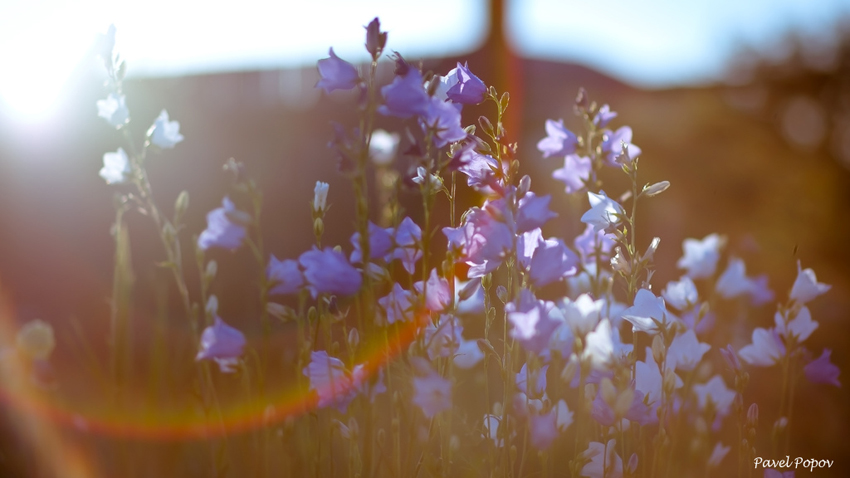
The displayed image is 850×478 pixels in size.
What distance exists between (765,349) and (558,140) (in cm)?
80

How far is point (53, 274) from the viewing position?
4.29 meters

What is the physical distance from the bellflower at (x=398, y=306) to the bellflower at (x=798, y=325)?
994 millimetres

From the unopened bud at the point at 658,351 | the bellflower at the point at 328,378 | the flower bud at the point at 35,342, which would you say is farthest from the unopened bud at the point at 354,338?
the flower bud at the point at 35,342

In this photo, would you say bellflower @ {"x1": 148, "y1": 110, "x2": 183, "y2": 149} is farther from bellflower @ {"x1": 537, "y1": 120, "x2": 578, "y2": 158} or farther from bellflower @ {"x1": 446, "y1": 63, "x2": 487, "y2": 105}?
bellflower @ {"x1": 537, "y1": 120, "x2": 578, "y2": 158}

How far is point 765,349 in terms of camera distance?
1681 mm

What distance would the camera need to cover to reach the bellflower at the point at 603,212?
1.43 meters

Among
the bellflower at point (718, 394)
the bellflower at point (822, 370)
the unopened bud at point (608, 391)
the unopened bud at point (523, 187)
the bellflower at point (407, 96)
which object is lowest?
the bellflower at point (718, 394)

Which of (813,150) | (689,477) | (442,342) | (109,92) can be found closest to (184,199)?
(109,92)

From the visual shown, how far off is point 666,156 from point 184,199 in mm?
4043

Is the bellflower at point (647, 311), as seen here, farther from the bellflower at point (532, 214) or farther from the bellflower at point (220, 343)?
the bellflower at point (220, 343)

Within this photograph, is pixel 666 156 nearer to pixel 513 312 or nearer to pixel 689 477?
pixel 689 477

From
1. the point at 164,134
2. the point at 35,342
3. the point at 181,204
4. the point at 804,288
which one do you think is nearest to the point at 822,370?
the point at 804,288

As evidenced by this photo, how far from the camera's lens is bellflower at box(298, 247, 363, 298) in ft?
3.86

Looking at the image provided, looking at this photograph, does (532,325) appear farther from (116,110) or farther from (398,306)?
(116,110)
